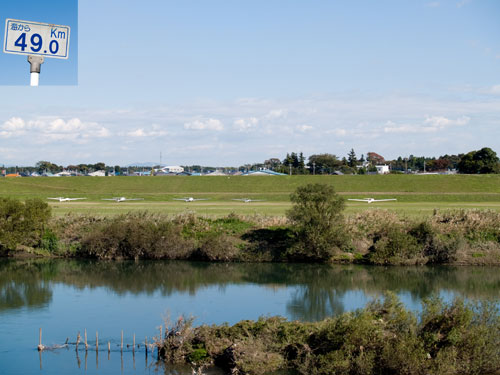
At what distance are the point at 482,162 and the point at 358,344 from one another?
143m

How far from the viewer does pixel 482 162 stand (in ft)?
505

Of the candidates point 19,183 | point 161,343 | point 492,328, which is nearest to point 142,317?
point 161,343

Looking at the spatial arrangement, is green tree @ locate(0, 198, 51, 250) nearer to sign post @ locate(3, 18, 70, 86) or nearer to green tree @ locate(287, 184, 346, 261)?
green tree @ locate(287, 184, 346, 261)

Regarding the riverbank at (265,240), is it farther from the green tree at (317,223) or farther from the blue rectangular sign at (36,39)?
the blue rectangular sign at (36,39)

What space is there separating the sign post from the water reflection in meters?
24.2

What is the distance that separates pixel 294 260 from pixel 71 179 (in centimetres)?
9034

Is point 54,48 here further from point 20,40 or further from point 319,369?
point 319,369

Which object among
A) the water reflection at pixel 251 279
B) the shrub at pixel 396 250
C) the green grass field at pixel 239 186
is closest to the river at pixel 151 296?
the water reflection at pixel 251 279

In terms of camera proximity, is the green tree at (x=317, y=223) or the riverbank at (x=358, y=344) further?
the green tree at (x=317, y=223)

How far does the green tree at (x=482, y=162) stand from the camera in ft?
498

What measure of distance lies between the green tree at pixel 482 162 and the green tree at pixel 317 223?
11349cm

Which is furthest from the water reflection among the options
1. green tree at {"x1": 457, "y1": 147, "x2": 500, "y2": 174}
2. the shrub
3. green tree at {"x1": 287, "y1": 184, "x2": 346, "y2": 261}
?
green tree at {"x1": 457, "y1": 147, "x2": 500, "y2": 174}

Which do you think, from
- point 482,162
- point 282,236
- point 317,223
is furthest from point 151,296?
point 482,162

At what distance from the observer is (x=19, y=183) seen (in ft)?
403
